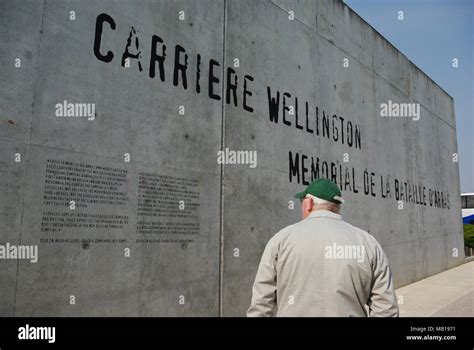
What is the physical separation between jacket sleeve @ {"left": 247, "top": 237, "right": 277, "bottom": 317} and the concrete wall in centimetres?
193

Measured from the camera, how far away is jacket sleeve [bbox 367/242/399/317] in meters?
2.17

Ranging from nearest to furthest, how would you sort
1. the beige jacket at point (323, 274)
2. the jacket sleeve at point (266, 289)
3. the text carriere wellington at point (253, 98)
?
the beige jacket at point (323, 274) → the jacket sleeve at point (266, 289) → the text carriere wellington at point (253, 98)

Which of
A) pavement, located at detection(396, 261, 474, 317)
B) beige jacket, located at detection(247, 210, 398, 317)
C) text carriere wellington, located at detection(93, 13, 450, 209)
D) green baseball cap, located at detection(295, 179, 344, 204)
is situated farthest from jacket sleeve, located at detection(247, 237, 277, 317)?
pavement, located at detection(396, 261, 474, 317)

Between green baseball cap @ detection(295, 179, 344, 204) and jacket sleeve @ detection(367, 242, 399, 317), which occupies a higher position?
green baseball cap @ detection(295, 179, 344, 204)

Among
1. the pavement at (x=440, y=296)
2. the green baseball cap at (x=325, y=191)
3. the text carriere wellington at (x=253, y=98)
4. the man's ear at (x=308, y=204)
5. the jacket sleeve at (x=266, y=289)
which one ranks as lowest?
the pavement at (x=440, y=296)

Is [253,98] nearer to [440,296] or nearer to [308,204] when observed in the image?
[308,204]

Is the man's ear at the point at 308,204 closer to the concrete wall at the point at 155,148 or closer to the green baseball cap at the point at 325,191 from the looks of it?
the green baseball cap at the point at 325,191

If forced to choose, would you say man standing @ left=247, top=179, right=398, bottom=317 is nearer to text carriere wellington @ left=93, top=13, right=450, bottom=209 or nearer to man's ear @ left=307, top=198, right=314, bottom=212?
man's ear @ left=307, top=198, right=314, bottom=212

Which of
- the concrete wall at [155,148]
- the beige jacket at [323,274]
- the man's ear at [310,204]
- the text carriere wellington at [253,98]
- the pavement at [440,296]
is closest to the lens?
the beige jacket at [323,274]

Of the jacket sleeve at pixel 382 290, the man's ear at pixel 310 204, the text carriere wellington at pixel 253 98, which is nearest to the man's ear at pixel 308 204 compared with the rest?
the man's ear at pixel 310 204

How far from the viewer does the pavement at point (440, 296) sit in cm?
609

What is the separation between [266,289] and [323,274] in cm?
37

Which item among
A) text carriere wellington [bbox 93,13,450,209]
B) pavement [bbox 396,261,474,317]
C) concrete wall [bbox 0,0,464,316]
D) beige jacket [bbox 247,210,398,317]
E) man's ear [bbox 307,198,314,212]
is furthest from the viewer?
pavement [bbox 396,261,474,317]
